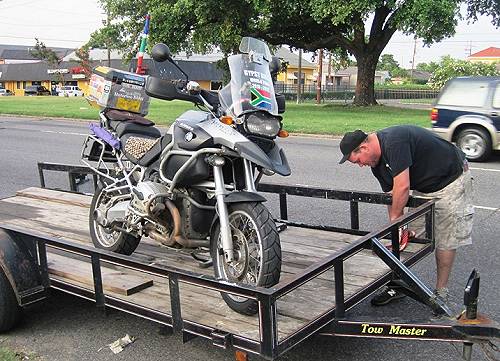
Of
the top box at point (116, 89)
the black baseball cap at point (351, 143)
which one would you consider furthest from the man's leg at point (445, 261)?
the top box at point (116, 89)

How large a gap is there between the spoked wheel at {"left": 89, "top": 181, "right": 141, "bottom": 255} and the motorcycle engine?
0.41 m

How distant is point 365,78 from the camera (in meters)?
30.8

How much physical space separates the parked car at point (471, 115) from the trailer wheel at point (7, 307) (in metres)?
10.6

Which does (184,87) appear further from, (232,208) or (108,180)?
(108,180)

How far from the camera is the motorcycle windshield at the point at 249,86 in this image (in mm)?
3803

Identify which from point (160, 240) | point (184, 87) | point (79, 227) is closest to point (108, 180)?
point (79, 227)

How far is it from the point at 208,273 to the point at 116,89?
1.99 m

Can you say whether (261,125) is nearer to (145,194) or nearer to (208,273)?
(145,194)

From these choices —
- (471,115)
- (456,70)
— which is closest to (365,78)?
(456,70)

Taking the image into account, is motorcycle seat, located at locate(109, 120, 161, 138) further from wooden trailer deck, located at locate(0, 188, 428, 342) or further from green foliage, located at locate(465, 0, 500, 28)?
green foliage, located at locate(465, 0, 500, 28)

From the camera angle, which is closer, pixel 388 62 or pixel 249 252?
pixel 249 252

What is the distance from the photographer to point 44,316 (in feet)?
15.3

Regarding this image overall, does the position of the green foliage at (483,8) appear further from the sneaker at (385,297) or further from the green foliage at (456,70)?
the sneaker at (385,297)

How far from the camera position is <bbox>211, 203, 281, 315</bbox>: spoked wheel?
3.51 meters
